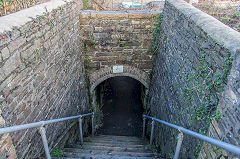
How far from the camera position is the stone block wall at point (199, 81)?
1.90 metres

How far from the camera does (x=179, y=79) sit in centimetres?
359

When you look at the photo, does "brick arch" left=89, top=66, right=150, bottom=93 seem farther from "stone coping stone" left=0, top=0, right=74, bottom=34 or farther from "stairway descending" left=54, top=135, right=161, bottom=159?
"stone coping stone" left=0, top=0, right=74, bottom=34

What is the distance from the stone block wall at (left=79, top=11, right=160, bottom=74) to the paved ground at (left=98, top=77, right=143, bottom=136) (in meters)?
2.50

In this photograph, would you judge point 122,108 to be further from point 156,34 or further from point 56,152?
point 56,152

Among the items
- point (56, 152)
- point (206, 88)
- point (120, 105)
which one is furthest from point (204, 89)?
point (120, 105)

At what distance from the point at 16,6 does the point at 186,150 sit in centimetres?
377

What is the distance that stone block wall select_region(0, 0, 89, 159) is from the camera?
2.20 metres

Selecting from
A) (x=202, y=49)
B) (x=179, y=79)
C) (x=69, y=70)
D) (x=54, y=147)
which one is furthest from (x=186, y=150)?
(x=69, y=70)

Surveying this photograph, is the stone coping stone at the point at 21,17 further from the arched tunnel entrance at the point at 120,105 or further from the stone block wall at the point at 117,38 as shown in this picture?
the arched tunnel entrance at the point at 120,105

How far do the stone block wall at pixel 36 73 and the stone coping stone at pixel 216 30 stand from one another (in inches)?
101

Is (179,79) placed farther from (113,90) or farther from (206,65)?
(113,90)

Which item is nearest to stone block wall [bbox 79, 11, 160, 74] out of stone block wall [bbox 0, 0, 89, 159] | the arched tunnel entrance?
stone block wall [bbox 0, 0, 89, 159]

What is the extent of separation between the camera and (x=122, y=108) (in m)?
8.24

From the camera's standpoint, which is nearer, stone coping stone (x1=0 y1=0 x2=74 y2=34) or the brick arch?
stone coping stone (x1=0 y1=0 x2=74 y2=34)
